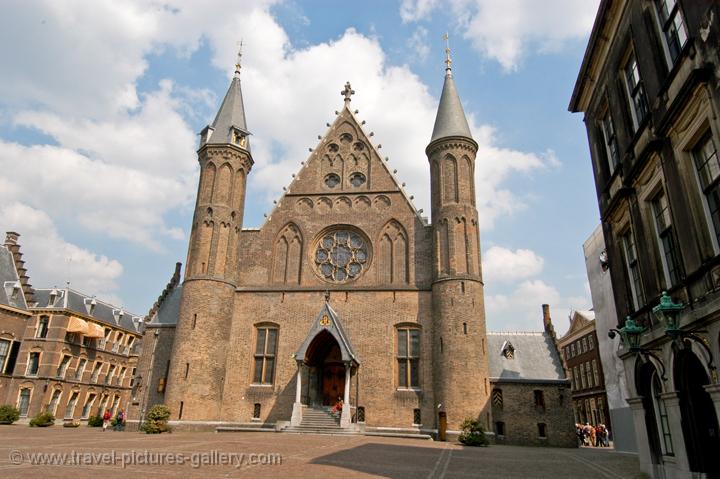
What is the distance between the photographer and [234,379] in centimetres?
2659

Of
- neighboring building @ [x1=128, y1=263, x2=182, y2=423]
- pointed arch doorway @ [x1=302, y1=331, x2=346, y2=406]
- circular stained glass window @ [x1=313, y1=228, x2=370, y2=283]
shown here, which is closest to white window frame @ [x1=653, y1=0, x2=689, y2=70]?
pointed arch doorway @ [x1=302, y1=331, x2=346, y2=406]

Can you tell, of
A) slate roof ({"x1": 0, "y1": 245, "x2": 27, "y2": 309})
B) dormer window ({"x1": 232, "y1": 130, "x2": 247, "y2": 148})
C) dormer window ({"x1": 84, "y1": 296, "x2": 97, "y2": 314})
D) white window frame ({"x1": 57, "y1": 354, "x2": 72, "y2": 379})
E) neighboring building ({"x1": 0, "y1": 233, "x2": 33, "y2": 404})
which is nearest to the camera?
dormer window ({"x1": 232, "y1": 130, "x2": 247, "y2": 148})

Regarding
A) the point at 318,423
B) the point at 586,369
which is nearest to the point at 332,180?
the point at 318,423

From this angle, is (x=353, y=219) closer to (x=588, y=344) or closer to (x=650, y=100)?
(x=650, y=100)

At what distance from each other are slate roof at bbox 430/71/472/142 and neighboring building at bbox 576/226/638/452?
1003 cm

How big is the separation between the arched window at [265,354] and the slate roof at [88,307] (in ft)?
72.6

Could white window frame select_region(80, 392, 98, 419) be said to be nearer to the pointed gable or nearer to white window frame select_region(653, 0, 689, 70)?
the pointed gable

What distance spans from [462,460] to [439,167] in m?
18.3

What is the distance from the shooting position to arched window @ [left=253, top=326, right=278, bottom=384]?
26.8 metres

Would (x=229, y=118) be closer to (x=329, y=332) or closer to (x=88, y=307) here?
(x=329, y=332)

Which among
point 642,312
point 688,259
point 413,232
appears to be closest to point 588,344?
point 413,232

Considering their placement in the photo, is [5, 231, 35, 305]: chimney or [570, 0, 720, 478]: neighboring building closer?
[570, 0, 720, 478]: neighboring building

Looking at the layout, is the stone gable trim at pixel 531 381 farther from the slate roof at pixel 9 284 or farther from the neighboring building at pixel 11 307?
the slate roof at pixel 9 284

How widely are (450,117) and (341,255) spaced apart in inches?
440
